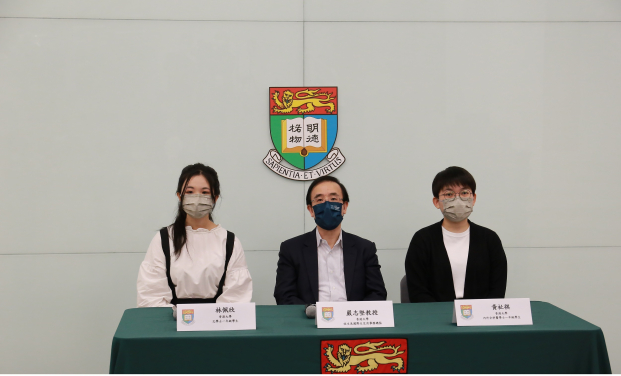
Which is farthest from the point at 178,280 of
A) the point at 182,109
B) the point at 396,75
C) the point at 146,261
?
the point at 396,75

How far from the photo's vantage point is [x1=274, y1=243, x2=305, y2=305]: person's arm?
246 centimetres

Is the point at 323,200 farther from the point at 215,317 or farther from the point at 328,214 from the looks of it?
the point at 215,317

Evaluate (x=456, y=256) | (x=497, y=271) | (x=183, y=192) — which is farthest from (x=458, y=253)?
(x=183, y=192)

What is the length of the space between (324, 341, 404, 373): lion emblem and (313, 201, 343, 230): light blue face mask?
839 mm

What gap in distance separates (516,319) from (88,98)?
284 cm

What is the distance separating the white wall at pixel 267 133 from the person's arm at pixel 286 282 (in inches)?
33.4

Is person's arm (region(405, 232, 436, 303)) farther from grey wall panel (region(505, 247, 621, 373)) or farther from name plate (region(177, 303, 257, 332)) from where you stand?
grey wall panel (region(505, 247, 621, 373))

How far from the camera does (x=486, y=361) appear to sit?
1.71 m

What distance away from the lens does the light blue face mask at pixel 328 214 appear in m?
2.41

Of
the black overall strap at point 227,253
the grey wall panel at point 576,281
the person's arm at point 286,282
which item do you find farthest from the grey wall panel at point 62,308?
the grey wall panel at point 576,281

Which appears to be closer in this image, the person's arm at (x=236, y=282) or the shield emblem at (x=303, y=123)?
A: the person's arm at (x=236, y=282)

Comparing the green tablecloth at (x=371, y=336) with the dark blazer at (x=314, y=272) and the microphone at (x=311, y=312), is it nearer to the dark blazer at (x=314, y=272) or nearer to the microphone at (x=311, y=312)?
the microphone at (x=311, y=312)

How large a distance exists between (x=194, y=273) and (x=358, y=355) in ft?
3.30

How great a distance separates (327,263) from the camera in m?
2.55
